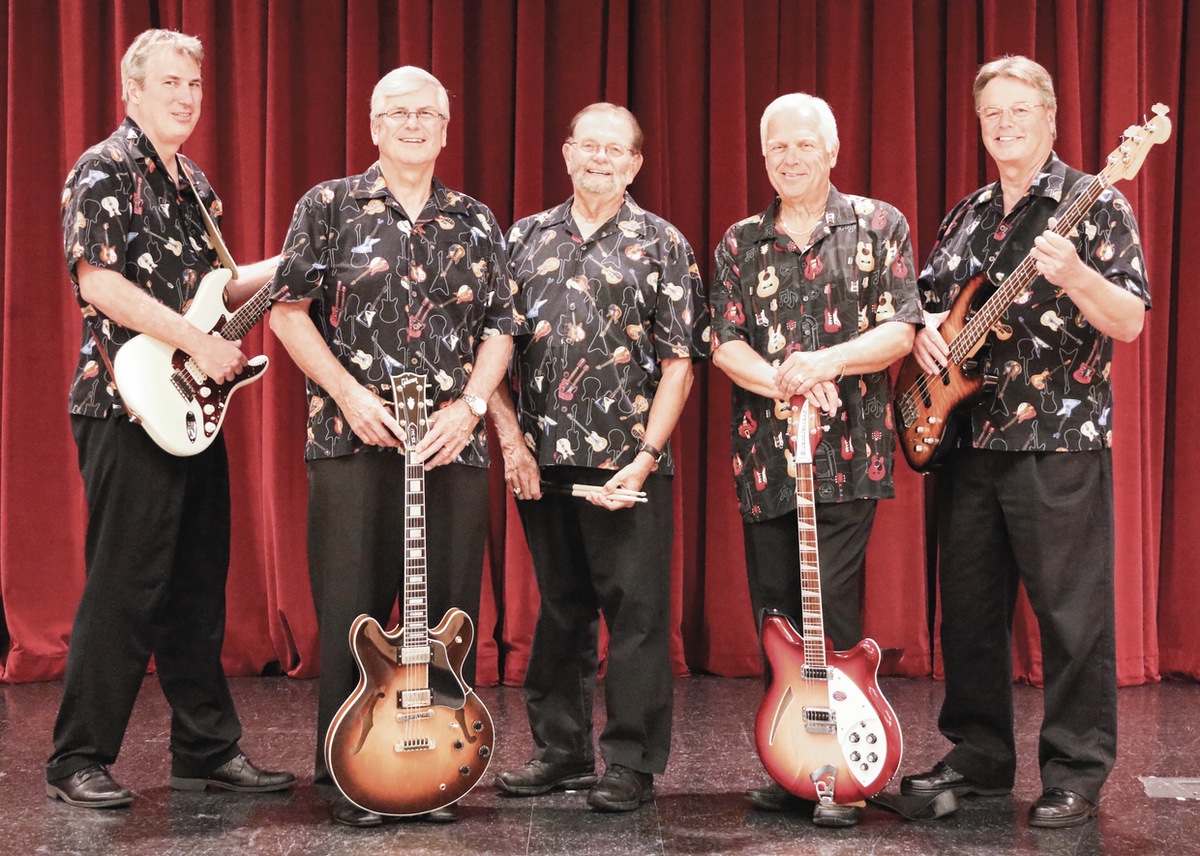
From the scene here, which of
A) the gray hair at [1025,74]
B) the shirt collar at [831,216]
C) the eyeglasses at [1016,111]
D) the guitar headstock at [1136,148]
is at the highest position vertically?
the gray hair at [1025,74]

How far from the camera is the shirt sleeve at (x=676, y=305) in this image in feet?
9.59

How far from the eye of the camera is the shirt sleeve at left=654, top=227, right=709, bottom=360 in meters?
2.92

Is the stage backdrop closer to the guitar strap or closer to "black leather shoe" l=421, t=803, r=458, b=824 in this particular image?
the guitar strap

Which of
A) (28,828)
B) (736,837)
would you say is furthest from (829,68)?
(28,828)

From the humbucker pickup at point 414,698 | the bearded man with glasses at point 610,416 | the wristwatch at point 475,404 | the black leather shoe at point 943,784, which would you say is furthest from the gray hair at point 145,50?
the black leather shoe at point 943,784

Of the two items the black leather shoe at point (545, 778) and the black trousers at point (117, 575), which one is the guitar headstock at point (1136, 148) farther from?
the black trousers at point (117, 575)

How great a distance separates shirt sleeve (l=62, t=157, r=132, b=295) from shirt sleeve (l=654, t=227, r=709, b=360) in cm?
129

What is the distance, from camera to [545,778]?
3.00 meters

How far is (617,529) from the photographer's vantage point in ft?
9.54

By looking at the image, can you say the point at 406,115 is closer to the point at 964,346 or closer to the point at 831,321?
the point at 831,321

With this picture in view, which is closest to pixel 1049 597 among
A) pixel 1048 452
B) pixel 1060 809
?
pixel 1048 452

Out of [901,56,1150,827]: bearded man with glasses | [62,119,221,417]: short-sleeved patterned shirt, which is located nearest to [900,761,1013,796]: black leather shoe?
[901,56,1150,827]: bearded man with glasses

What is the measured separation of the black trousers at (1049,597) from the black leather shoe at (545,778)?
0.94m

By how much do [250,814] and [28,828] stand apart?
1.57ft
